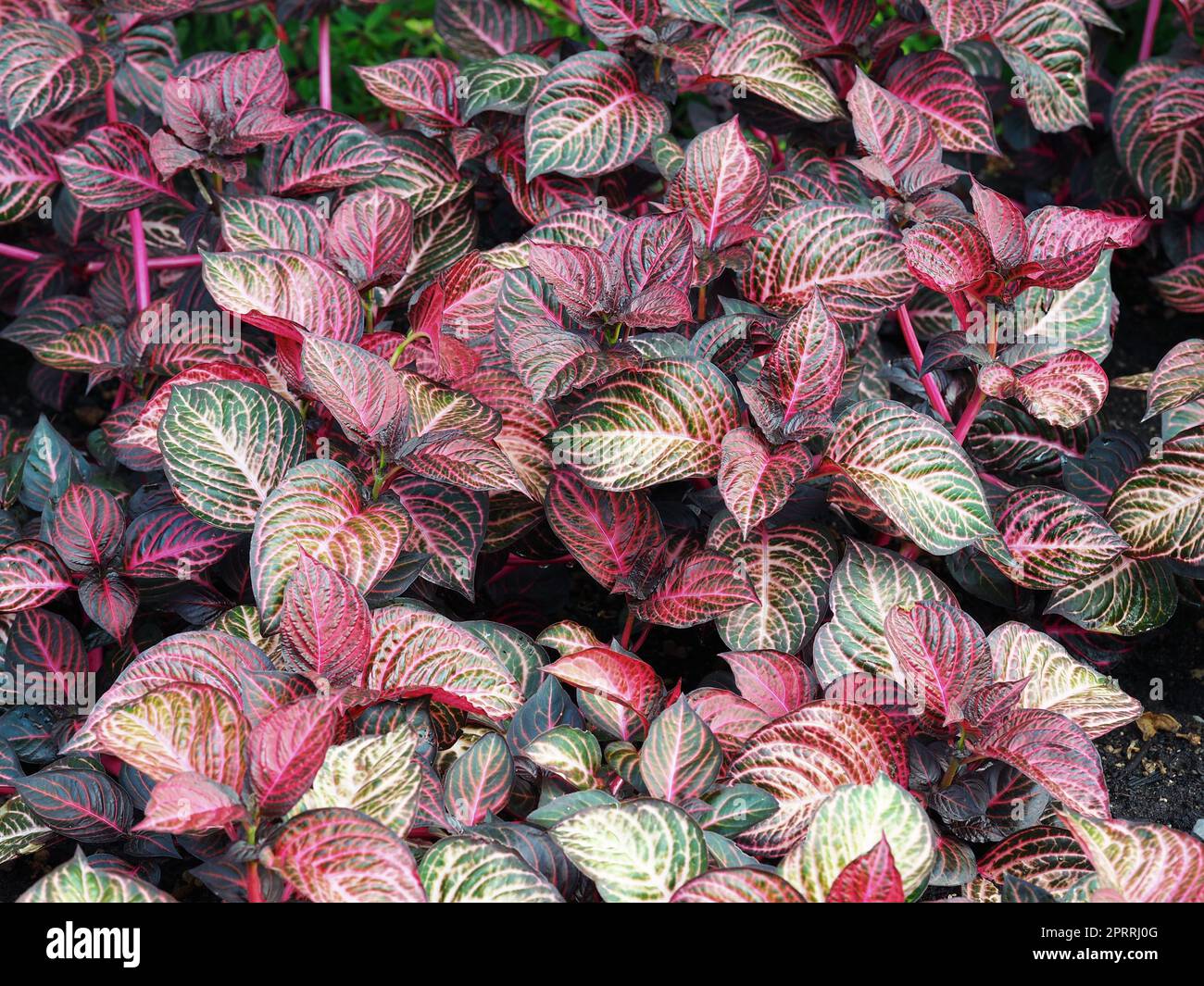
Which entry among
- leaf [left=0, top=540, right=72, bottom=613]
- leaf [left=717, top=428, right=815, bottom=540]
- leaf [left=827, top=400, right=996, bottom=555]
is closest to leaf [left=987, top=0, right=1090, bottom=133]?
leaf [left=827, top=400, right=996, bottom=555]

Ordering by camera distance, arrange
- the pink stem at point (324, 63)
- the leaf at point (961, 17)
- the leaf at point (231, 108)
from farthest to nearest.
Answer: the pink stem at point (324, 63) < the leaf at point (961, 17) < the leaf at point (231, 108)

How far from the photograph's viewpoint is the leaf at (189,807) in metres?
0.96

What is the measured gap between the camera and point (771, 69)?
1951 millimetres

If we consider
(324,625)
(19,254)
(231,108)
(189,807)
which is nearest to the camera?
(189,807)

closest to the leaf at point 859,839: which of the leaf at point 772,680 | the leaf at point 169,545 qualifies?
the leaf at point 772,680

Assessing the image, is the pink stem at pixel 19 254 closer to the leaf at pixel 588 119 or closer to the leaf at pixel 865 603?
the leaf at pixel 588 119

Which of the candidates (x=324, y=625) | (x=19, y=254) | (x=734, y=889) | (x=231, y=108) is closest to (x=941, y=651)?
(x=734, y=889)

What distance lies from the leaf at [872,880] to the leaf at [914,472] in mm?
478

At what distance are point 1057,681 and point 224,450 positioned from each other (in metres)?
1.02

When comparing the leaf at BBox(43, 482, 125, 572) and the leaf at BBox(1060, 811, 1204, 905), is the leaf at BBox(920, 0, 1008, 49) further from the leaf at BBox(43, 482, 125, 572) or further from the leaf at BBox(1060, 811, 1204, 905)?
the leaf at BBox(43, 482, 125, 572)

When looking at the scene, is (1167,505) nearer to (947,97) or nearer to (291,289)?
(947,97)

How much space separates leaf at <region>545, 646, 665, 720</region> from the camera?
134 centimetres

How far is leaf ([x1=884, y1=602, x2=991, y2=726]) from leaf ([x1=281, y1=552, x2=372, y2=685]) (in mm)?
571
